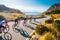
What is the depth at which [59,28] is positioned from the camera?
20.2 m

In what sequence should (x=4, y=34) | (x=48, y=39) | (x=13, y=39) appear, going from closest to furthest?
(x=48, y=39), (x=13, y=39), (x=4, y=34)

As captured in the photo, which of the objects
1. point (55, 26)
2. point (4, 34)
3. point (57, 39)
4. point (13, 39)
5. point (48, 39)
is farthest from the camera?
point (55, 26)

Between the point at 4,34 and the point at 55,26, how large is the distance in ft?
15.9

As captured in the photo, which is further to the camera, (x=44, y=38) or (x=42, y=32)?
(x=42, y=32)

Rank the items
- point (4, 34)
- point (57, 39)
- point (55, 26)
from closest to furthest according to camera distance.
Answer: point (57, 39)
point (4, 34)
point (55, 26)

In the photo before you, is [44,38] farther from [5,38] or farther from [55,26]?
[55,26]

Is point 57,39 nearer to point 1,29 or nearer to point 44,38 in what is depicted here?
point 44,38

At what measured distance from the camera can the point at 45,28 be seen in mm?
A: 18891

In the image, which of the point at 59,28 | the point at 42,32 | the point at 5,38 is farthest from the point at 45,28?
the point at 5,38

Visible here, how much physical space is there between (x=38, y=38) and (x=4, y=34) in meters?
3.79

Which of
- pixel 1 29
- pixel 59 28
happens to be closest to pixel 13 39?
pixel 1 29

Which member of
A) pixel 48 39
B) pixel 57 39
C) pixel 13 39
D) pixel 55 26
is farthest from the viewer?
pixel 55 26

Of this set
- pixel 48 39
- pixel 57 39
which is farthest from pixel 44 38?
pixel 57 39

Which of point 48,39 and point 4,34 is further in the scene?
point 4,34
